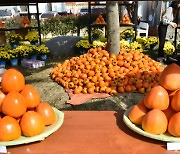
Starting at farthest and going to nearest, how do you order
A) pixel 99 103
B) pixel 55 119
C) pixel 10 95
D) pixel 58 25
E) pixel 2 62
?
pixel 58 25 → pixel 2 62 → pixel 99 103 → pixel 55 119 → pixel 10 95

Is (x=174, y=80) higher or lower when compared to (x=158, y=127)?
higher

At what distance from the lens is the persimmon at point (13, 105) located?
1158mm

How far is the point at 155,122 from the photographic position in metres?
1.13

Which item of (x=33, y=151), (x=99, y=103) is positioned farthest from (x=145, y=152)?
(x=99, y=103)

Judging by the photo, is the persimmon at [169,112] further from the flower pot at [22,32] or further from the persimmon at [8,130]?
the flower pot at [22,32]

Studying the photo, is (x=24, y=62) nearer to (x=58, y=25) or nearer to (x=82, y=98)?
(x=82, y=98)

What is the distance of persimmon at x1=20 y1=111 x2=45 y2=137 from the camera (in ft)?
3.82

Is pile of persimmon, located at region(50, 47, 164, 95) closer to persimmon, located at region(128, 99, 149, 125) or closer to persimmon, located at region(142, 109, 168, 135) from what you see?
persimmon, located at region(128, 99, 149, 125)

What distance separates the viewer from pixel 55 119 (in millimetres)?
1340

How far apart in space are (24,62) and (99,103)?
358 cm

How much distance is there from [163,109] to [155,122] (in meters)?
0.10

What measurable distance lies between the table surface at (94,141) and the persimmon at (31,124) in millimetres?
56

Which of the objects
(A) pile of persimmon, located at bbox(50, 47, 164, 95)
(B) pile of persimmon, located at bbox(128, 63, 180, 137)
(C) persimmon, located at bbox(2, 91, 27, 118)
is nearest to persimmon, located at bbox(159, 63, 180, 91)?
(B) pile of persimmon, located at bbox(128, 63, 180, 137)

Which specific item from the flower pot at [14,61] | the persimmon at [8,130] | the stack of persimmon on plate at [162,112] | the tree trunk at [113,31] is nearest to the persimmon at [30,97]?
the persimmon at [8,130]
